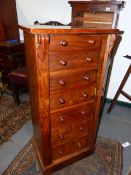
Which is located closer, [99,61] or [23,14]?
[99,61]

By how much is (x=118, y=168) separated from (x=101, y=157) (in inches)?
7.7

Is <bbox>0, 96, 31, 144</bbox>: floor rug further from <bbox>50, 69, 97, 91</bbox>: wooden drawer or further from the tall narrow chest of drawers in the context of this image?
<bbox>50, 69, 97, 91</bbox>: wooden drawer

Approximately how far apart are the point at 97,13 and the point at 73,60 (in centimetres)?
115

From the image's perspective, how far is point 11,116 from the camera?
2.35 m

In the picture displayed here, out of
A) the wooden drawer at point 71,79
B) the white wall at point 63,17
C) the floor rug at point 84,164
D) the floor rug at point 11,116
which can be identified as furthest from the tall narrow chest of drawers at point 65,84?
the white wall at point 63,17

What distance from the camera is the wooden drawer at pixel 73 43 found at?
1042 millimetres

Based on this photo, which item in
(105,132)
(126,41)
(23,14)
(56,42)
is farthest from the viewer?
(23,14)

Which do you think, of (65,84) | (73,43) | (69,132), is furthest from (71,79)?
(69,132)

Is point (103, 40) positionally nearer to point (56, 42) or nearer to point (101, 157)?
point (56, 42)

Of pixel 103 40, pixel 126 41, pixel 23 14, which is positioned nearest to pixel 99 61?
pixel 103 40

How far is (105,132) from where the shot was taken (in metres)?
2.13

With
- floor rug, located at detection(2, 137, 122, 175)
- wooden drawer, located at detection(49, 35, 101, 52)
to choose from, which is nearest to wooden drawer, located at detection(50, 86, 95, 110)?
wooden drawer, located at detection(49, 35, 101, 52)

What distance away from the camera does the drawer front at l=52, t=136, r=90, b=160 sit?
1.49 metres

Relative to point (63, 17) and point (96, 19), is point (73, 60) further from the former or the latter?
point (63, 17)
